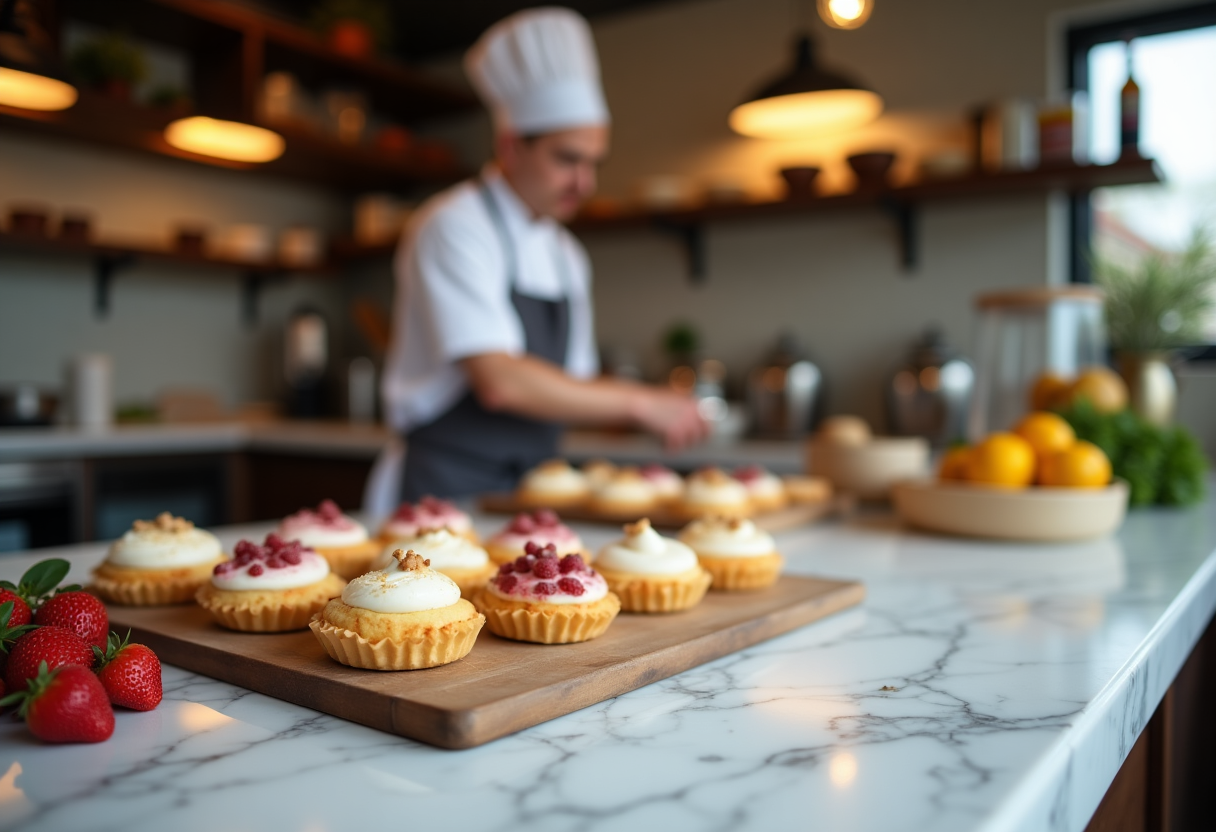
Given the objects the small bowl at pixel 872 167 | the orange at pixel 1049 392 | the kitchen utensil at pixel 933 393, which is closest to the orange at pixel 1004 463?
the orange at pixel 1049 392

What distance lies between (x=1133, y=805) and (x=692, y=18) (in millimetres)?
3718

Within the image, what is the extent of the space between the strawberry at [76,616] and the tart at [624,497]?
107 cm

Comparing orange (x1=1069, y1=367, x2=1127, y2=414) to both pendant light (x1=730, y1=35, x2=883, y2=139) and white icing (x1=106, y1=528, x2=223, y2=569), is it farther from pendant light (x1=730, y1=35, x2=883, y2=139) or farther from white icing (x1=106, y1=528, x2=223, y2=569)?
white icing (x1=106, y1=528, x2=223, y2=569)

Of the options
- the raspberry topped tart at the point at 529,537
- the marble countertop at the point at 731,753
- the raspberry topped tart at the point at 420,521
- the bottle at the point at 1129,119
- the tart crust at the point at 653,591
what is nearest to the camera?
the marble countertop at the point at 731,753

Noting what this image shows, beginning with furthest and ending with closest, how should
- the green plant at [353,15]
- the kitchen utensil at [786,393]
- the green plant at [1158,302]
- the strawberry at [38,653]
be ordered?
the green plant at [353,15] < the kitchen utensil at [786,393] < the green plant at [1158,302] < the strawberry at [38,653]

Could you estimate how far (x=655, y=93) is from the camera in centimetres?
423

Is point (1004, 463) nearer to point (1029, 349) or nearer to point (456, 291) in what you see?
point (1029, 349)

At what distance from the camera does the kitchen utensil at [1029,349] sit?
236cm

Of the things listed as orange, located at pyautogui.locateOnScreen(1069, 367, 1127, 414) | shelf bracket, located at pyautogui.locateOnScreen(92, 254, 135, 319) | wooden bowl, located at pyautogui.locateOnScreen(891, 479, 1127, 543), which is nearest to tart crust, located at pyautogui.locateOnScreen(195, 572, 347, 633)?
wooden bowl, located at pyautogui.locateOnScreen(891, 479, 1127, 543)

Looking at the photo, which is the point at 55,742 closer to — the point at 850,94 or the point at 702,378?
the point at 850,94

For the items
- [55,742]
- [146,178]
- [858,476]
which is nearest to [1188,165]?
[858,476]

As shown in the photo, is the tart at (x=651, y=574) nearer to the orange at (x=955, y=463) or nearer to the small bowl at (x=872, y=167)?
the orange at (x=955, y=463)

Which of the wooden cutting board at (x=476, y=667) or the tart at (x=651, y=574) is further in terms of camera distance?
the tart at (x=651, y=574)

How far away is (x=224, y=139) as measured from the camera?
3912 mm
